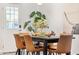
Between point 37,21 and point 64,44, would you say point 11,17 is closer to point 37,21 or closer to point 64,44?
point 37,21

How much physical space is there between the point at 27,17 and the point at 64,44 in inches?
20.4

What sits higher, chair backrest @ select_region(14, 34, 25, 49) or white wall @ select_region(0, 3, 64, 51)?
white wall @ select_region(0, 3, 64, 51)

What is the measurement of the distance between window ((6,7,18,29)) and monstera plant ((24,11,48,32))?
0.12m

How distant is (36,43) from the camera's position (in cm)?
124

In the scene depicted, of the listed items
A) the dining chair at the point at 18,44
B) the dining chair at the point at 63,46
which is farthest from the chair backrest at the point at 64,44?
the dining chair at the point at 18,44

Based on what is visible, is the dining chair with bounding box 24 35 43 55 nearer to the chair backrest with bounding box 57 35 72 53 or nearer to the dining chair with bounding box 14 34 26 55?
the dining chair with bounding box 14 34 26 55

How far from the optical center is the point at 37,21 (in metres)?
1.19

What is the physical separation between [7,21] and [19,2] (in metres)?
0.25

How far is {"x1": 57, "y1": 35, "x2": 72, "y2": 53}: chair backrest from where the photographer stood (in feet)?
3.90

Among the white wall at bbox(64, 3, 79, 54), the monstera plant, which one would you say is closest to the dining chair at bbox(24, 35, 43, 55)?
the monstera plant

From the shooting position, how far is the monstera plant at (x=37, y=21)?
1.18 m

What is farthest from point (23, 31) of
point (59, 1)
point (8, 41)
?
point (59, 1)

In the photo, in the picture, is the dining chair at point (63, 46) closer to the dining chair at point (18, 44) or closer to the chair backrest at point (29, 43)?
the chair backrest at point (29, 43)
